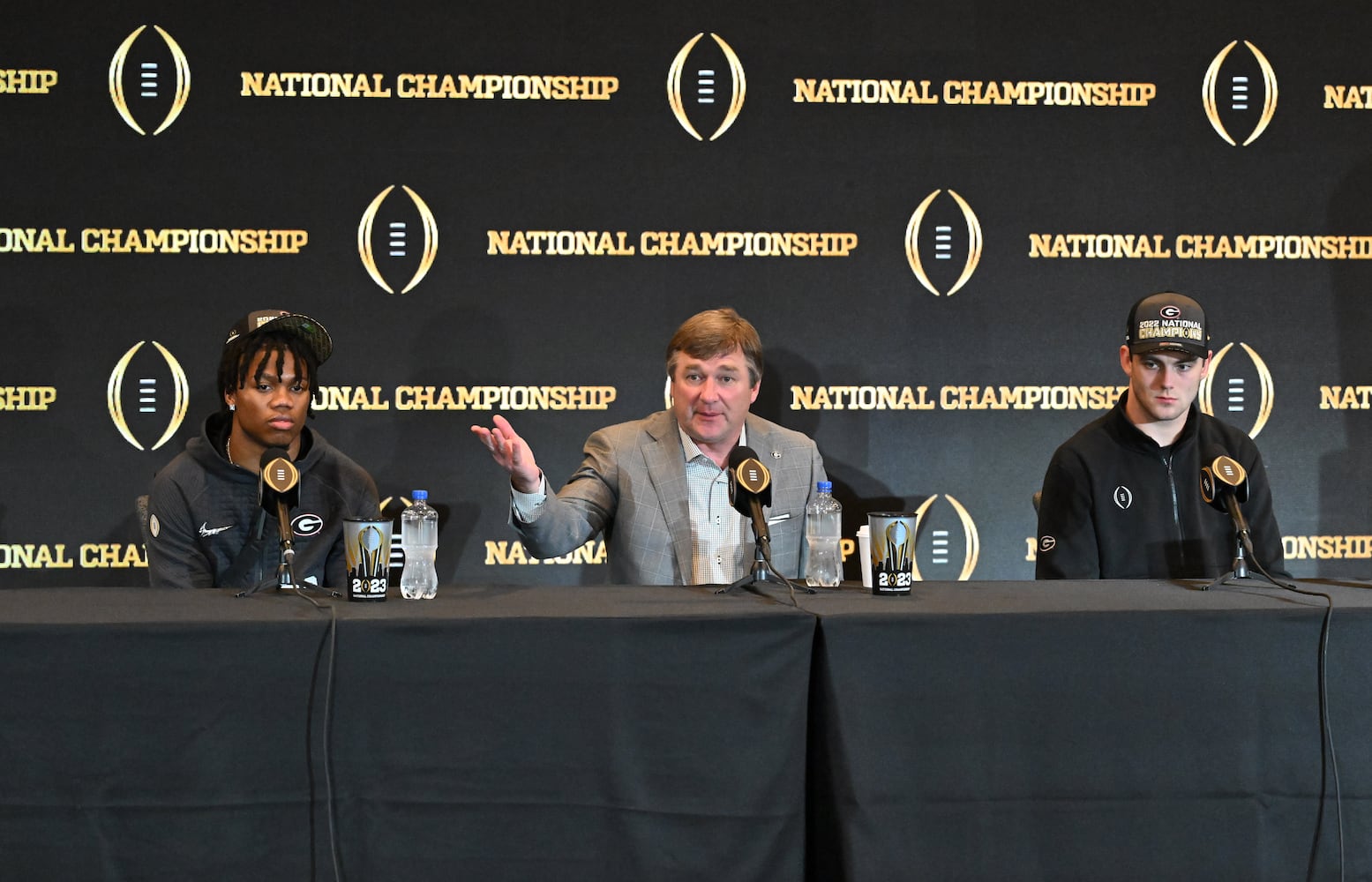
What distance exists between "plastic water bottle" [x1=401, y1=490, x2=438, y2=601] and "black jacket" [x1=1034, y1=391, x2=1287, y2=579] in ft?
4.65

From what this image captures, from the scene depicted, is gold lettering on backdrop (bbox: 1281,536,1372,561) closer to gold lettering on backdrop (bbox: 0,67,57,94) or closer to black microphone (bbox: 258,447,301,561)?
black microphone (bbox: 258,447,301,561)

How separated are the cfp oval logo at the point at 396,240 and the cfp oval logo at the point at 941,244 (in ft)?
4.83

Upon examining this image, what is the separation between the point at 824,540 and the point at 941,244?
1549 millimetres

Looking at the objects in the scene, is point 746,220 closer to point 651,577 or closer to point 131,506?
point 651,577

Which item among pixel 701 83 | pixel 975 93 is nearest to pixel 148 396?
pixel 701 83

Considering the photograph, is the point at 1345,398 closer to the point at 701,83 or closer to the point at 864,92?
the point at 864,92

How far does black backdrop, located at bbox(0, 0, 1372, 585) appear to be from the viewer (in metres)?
3.37

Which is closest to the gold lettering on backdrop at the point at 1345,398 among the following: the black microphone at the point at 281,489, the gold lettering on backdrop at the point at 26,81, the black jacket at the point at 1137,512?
the black jacket at the point at 1137,512

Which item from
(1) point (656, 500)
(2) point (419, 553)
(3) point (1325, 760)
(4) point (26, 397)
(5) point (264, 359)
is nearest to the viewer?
(3) point (1325, 760)

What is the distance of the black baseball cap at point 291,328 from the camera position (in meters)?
2.80

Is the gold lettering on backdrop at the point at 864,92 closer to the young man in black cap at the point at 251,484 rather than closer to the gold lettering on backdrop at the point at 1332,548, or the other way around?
the young man in black cap at the point at 251,484

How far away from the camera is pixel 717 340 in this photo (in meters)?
2.69

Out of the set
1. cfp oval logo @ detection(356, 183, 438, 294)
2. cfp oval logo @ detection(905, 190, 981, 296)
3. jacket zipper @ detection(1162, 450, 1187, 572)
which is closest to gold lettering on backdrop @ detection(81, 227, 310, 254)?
cfp oval logo @ detection(356, 183, 438, 294)

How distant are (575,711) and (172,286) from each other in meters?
2.28
